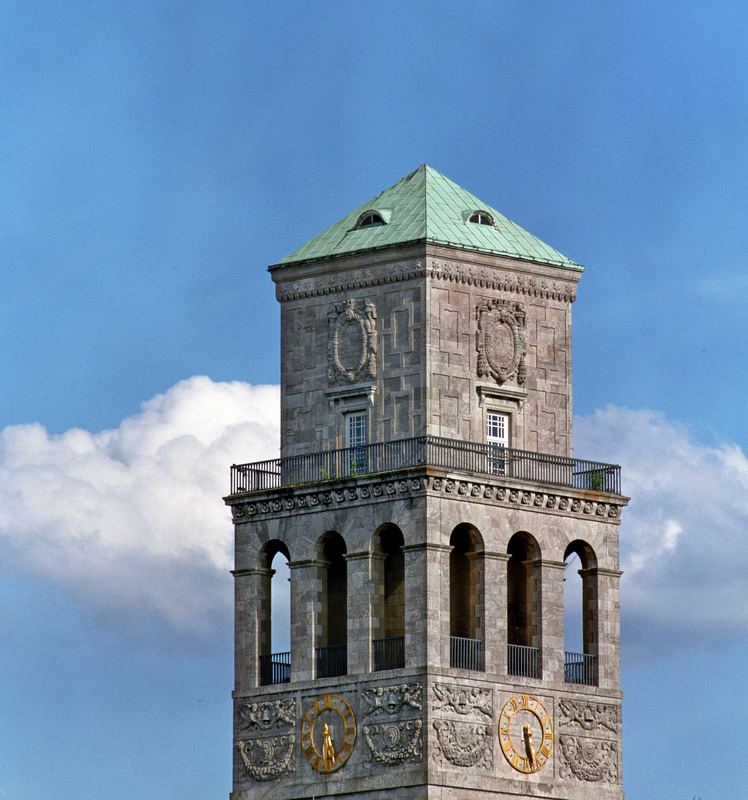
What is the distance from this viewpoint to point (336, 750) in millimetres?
128625

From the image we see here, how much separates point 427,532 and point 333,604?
5054 millimetres

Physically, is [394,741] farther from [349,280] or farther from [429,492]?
[349,280]

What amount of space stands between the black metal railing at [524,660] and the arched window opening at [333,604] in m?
4.89

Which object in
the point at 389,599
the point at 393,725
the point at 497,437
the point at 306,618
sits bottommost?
the point at 393,725

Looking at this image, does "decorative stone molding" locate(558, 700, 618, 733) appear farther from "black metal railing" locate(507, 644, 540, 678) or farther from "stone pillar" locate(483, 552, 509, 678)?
"stone pillar" locate(483, 552, 509, 678)

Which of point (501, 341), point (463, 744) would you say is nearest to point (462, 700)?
point (463, 744)

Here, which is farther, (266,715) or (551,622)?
(266,715)

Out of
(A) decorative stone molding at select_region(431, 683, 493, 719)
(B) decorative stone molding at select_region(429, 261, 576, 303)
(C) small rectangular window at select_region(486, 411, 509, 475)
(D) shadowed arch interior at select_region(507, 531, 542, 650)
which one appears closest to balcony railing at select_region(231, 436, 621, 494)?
(C) small rectangular window at select_region(486, 411, 509, 475)

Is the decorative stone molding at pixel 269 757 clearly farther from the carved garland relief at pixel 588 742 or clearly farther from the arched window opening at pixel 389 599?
the carved garland relief at pixel 588 742

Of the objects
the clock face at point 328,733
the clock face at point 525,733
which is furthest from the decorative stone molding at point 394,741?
the clock face at point 525,733

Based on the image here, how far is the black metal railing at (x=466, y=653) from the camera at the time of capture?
128125 mm

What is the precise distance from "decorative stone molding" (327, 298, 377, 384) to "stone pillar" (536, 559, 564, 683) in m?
7.69

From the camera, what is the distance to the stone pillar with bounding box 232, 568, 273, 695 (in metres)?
132

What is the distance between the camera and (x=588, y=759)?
427ft
